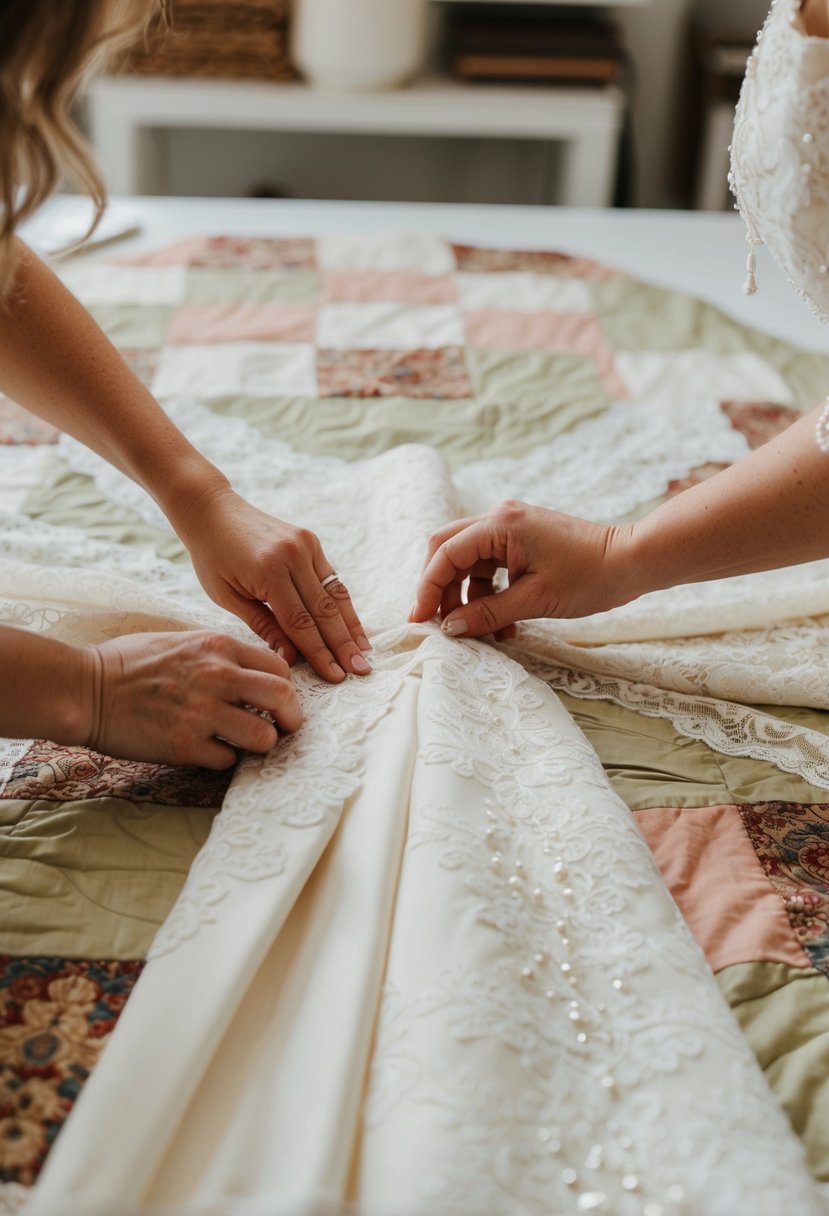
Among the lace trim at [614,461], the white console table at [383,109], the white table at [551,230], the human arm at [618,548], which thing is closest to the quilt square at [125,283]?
the white table at [551,230]

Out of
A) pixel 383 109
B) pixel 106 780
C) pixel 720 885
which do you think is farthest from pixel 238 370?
pixel 383 109

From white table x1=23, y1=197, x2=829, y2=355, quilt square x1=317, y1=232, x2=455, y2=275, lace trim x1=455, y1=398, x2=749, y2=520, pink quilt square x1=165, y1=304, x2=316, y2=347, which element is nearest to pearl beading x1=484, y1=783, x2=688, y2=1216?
lace trim x1=455, y1=398, x2=749, y2=520

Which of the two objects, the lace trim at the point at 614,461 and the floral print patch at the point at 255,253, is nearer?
the lace trim at the point at 614,461

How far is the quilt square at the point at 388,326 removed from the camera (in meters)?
1.72

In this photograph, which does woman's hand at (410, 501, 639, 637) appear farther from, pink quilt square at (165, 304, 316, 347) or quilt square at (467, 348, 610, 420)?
pink quilt square at (165, 304, 316, 347)

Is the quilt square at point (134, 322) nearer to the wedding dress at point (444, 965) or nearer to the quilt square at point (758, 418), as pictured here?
the wedding dress at point (444, 965)

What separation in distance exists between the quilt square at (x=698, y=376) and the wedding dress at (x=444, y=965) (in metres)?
0.62

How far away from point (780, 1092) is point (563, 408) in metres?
1.04

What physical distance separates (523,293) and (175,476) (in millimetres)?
989

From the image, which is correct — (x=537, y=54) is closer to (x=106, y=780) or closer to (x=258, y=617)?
(x=258, y=617)

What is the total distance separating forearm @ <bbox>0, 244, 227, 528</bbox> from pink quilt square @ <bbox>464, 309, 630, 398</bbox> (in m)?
0.74

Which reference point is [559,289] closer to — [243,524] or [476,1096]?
[243,524]

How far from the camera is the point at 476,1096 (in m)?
0.61

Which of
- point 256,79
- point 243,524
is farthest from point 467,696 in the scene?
point 256,79
